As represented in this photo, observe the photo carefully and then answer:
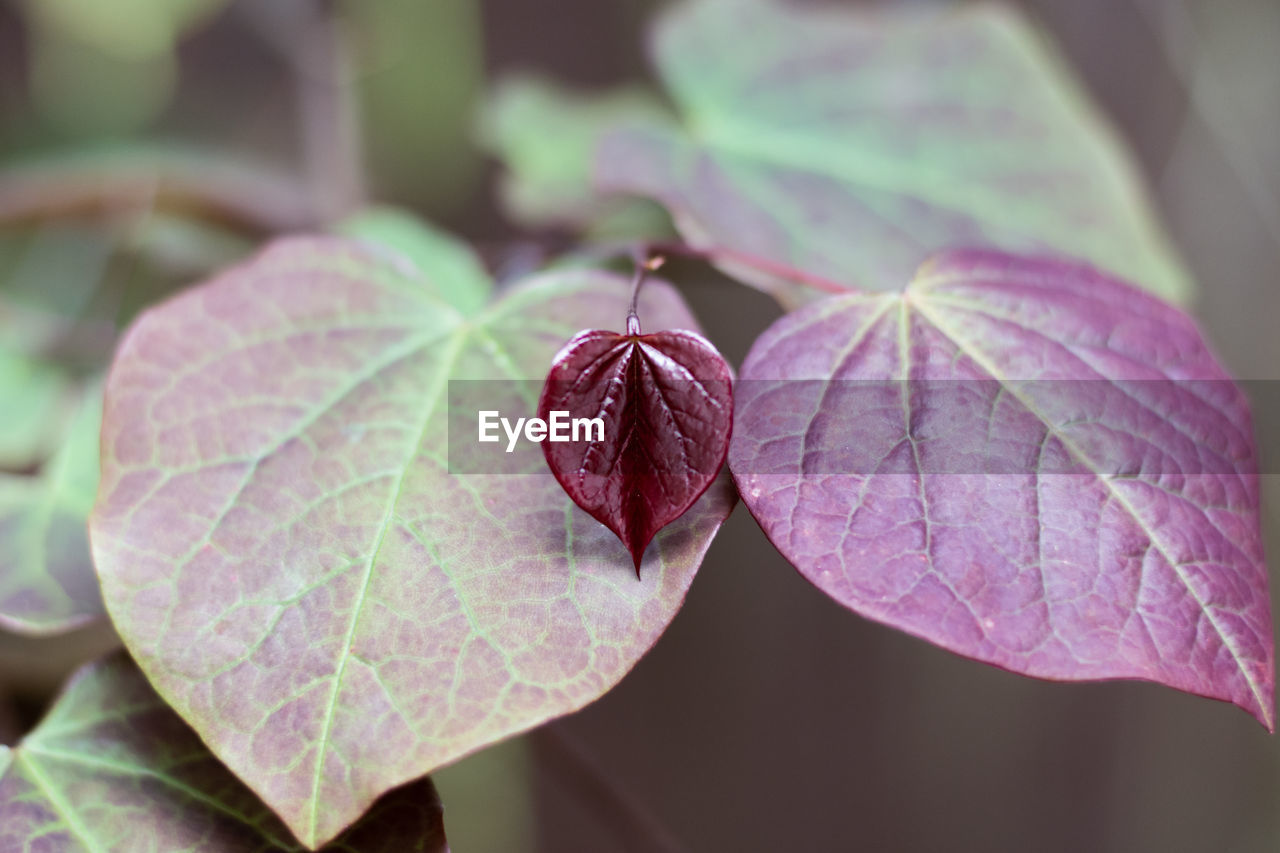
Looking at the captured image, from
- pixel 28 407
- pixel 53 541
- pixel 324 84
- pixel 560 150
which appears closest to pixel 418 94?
pixel 324 84

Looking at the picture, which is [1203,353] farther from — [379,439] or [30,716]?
[30,716]

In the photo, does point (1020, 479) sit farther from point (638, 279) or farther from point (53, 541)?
point (53, 541)

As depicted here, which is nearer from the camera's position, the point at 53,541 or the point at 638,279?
the point at 638,279

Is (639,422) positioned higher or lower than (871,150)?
lower

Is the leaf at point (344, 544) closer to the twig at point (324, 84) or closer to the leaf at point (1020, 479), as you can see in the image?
the leaf at point (1020, 479)

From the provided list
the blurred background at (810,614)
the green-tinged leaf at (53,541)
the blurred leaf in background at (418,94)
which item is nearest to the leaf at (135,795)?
the green-tinged leaf at (53,541)

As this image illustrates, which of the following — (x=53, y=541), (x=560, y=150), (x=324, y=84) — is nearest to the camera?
(x=53, y=541)

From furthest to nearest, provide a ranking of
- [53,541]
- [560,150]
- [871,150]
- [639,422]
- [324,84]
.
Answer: [324,84], [560,150], [871,150], [53,541], [639,422]

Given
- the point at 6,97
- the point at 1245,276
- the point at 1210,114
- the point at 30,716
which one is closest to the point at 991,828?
the point at 1245,276

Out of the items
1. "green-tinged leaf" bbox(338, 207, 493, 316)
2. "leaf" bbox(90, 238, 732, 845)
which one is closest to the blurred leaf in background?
"green-tinged leaf" bbox(338, 207, 493, 316)
